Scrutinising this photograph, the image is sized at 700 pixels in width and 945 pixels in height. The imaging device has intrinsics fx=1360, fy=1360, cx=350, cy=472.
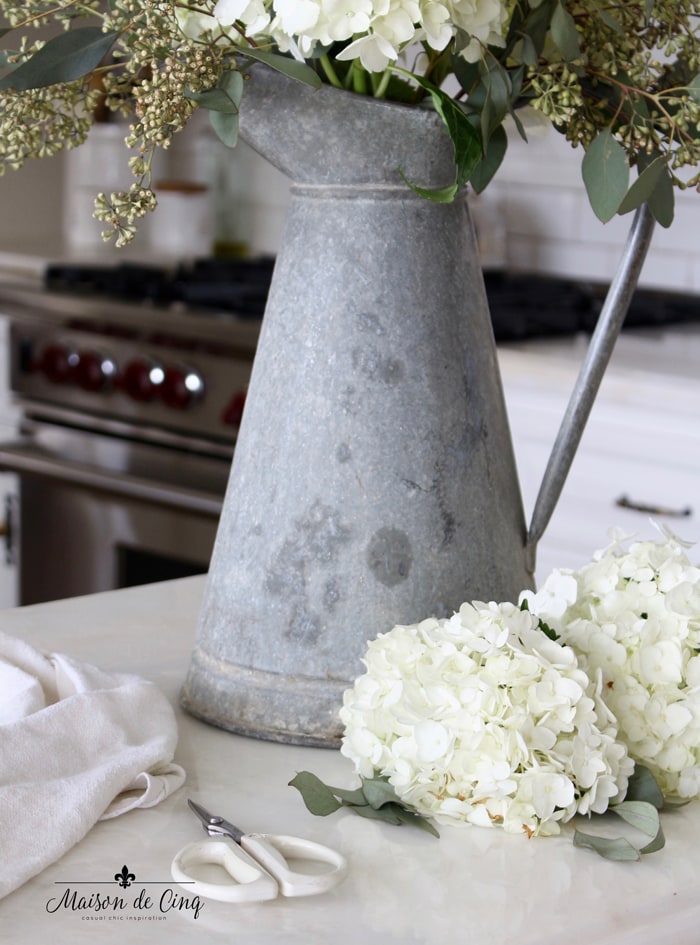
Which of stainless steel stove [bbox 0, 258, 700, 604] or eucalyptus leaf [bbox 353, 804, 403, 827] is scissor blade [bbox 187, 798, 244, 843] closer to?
eucalyptus leaf [bbox 353, 804, 403, 827]

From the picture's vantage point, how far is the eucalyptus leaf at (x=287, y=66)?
0.63 m

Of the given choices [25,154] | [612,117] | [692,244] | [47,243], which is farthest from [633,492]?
[47,243]

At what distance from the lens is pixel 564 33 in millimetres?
644

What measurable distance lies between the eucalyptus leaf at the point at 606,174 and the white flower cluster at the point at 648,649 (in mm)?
175

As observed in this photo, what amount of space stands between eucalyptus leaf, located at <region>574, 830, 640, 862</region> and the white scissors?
Result: 0.11m

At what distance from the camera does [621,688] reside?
0.65m

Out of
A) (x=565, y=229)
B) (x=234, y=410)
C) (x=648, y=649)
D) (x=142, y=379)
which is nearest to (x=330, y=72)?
(x=648, y=649)

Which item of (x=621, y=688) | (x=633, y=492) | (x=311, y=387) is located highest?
(x=311, y=387)

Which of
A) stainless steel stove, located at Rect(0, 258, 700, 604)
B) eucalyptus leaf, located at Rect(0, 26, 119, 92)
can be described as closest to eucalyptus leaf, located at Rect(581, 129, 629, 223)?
eucalyptus leaf, located at Rect(0, 26, 119, 92)

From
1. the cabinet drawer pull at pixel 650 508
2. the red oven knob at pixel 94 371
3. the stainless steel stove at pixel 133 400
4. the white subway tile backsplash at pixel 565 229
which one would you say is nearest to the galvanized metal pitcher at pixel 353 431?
the cabinet drawer pull at pixel 650 508

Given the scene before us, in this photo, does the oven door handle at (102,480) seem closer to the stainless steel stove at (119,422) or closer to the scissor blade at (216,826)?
the stainless steel stove at (119,422)

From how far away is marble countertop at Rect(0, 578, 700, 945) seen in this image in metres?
0.54

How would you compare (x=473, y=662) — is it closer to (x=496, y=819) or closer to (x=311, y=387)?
(x=496, y=819)

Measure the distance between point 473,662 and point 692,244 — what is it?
1.99m
